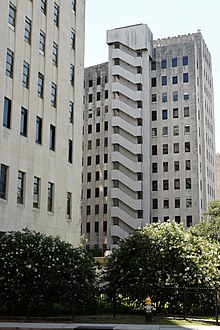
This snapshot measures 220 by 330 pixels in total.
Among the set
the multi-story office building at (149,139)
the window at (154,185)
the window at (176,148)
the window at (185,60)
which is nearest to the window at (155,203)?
the multi-story office building at (149,139)

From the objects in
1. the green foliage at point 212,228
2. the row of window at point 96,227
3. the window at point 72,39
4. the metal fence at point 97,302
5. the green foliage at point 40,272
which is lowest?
the metal fence at point 97,302

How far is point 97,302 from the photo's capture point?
80.5ft

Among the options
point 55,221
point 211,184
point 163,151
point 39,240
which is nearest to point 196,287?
point 39,240

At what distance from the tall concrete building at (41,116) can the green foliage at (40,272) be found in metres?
6.00

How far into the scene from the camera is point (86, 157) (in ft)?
298

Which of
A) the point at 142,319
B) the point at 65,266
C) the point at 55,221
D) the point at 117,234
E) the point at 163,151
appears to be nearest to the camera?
the point at 142,319

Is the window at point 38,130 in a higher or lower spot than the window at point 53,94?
lower

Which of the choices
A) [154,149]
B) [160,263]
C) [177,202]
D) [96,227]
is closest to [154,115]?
[154,149]

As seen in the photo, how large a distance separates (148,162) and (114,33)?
77.3ft

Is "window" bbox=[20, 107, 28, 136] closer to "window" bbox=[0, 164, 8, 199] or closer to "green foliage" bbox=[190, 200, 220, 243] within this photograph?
"window" bbox=[0, 164, 8, 199]

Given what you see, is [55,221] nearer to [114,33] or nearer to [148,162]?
[148,162]

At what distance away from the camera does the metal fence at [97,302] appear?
22.1 meters

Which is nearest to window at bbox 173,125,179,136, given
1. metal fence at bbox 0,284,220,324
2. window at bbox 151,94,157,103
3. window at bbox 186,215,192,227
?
window at bbox 151,94,157,103

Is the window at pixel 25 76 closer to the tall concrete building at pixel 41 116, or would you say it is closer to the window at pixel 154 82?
the tall concrete building at pixel 41 116
